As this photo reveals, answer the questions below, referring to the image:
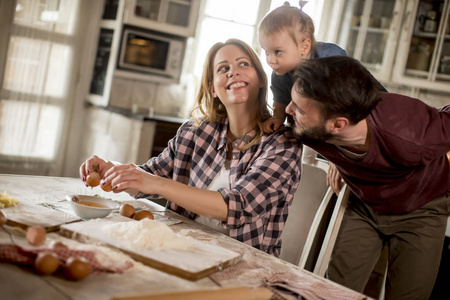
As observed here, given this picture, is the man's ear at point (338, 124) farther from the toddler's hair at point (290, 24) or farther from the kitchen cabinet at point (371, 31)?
the kitchen cabinet at point (371, 31)

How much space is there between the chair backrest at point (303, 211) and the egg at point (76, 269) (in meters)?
1.05

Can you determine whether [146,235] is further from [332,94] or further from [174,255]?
[332,94]

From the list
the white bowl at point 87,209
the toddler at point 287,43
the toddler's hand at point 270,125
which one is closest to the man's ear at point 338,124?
the toddler's hand at point 270,125

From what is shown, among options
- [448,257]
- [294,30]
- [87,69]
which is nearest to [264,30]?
[294,30]

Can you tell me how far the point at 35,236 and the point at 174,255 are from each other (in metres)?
0.31

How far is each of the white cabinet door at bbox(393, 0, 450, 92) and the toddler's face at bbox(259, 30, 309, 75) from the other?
292 centimetres

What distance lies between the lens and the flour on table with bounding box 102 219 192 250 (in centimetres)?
109

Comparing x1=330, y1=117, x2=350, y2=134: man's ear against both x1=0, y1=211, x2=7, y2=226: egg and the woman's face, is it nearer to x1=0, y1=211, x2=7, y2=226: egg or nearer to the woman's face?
the woman's face

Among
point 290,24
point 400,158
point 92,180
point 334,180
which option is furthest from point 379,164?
point 92,180

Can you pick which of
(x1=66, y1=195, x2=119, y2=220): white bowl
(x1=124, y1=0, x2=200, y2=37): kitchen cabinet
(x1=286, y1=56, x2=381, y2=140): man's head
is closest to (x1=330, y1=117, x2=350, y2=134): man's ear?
(x1=286, y1=56, x2=381, y2=140): man's head

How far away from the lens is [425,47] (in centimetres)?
448

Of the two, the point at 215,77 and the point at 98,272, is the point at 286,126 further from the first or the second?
the point at 98,272

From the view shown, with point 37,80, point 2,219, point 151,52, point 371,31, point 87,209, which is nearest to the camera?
point 2,219

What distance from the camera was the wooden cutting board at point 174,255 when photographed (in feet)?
3.31
